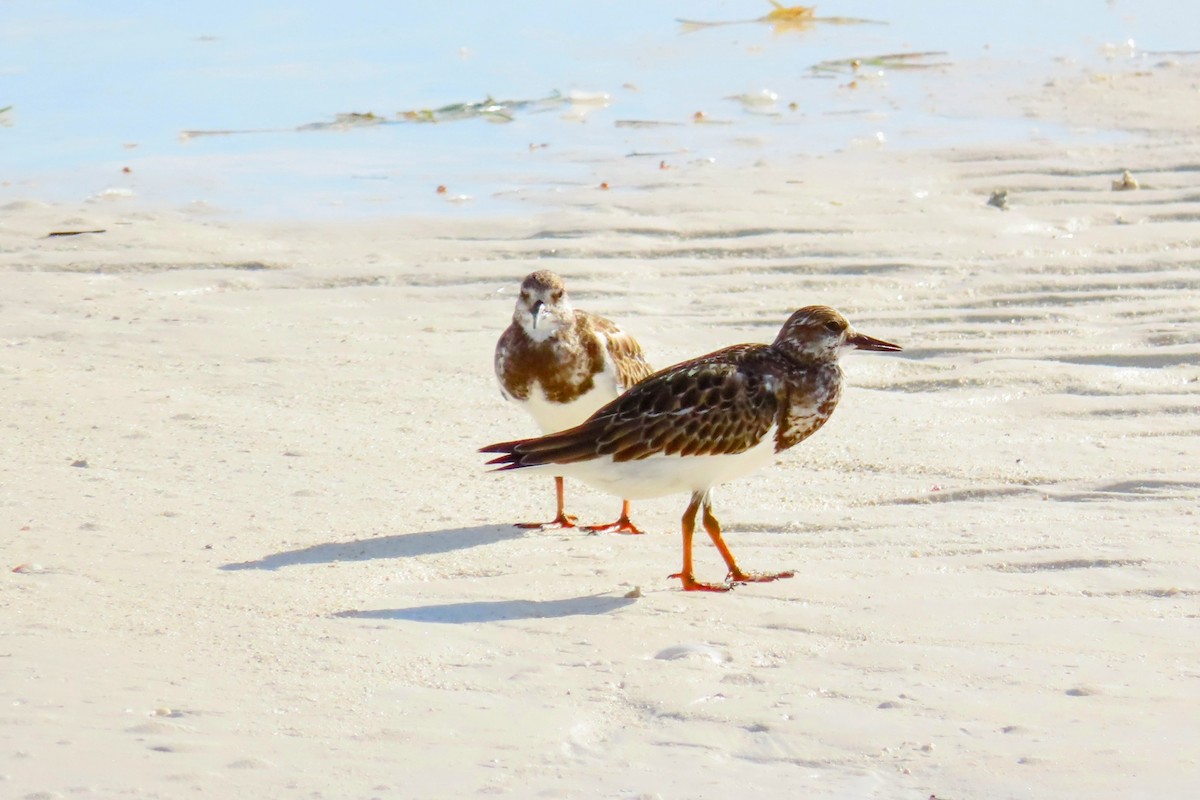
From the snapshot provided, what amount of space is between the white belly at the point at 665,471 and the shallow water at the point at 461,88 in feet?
14.0

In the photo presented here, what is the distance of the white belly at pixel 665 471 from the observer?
4.91 meters

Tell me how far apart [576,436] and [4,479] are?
1939 millimetres

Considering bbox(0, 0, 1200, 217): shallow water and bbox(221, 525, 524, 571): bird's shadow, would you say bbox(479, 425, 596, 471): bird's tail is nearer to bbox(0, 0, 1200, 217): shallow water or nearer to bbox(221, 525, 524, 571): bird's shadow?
bbox(221, 525, 524, 571): bird's shadow

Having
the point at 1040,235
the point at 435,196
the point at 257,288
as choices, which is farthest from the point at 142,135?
the point at 1040,235

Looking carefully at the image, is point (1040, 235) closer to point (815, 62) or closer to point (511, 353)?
point (511, 353)

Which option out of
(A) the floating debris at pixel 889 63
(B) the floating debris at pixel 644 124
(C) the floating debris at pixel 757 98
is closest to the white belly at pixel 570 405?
(B) the floating debris at pixel 644 124

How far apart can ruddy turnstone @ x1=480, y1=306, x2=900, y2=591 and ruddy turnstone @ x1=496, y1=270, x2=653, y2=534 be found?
0.59 m

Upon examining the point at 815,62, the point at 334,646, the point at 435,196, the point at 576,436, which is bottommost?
the point at 334,646

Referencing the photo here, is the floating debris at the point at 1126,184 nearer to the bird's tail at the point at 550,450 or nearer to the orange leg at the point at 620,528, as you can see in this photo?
the orange leg at the point at 620,528

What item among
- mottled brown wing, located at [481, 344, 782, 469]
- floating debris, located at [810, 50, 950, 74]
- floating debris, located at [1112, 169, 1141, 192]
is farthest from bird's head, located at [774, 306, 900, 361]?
floating debris, located at [810, 50, 950, 74]

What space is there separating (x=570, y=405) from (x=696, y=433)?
36.3 inches

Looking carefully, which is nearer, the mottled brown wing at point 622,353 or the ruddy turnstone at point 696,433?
the ruddy turnstone at point 696,433

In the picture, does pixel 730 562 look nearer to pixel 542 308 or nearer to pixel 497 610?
pixel 497 610

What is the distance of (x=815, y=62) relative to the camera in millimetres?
12523
